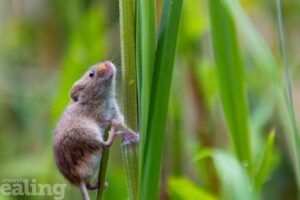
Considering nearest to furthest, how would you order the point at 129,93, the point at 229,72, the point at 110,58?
the point at 129,93 → the point at 229,72 → the point at 110,58

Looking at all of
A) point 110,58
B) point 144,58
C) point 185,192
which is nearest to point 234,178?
point 144,58

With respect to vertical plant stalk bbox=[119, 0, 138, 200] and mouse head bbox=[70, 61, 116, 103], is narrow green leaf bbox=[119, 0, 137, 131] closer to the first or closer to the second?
vertical plant stalk bbox=[119, 0, 138, 200]

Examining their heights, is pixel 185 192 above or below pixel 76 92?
below

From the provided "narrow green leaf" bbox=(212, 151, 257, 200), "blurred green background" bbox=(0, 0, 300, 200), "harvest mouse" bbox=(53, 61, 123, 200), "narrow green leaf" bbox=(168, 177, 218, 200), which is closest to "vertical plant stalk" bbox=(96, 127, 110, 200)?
"harvest mouse" bbox=(53, 61, 123, 200)

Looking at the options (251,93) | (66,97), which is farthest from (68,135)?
(251,93)

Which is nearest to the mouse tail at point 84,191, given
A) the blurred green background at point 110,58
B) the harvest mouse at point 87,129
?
the harvest mouse at point 87,129

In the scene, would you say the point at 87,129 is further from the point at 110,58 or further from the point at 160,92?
the point at 110,58

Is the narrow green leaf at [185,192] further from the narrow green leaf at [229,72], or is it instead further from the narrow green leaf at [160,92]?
the narrow green leaf at [160,92]

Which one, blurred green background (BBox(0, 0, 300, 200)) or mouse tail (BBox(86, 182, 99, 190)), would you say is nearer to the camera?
mouse tail (BBox(86, 182, 99, 190))
